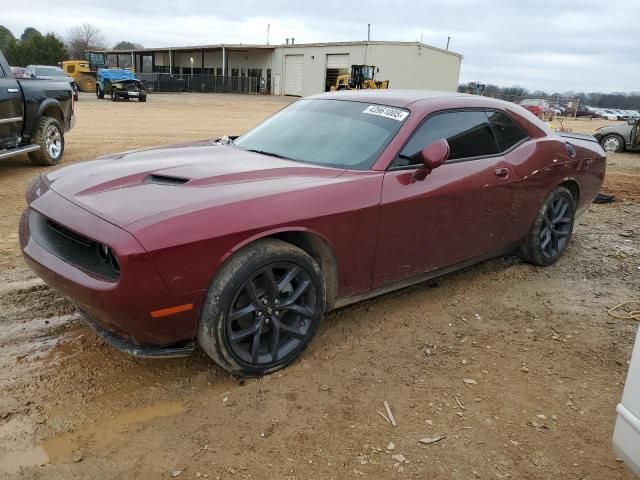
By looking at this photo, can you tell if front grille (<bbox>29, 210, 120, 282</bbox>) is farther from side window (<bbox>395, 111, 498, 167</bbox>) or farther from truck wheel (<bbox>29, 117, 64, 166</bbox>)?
truck wheel (<bbox>29, 117, 64, 166</bbox>)

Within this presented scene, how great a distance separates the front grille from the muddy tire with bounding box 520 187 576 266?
3.51m

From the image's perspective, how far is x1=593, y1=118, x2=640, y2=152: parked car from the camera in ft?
47.5

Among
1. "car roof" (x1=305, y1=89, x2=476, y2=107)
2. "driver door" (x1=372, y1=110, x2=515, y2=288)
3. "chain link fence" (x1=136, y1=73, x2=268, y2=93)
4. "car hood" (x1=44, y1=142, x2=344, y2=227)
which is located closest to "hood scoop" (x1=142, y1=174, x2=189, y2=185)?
"car hood" (x1=44, y1=142, x2=344, y2=227)

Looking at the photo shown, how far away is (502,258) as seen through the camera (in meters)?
5.11

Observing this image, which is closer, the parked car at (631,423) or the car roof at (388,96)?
the parked car at (631,423)

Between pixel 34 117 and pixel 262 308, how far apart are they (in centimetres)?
684

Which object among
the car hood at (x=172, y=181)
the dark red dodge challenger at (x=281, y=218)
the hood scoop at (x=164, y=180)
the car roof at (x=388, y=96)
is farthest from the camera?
the car roof at (x=388, y=96)


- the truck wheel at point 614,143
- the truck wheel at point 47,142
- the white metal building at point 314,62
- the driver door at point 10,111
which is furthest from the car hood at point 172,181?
the white metal building at point 314,62

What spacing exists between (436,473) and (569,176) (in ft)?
11.2

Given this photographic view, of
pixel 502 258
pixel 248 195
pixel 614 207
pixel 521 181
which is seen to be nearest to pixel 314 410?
pixel 248 195

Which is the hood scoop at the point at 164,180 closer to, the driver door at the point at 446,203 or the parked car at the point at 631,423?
the driver door at the point at 446,203

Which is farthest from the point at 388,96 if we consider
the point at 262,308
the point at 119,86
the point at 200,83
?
the point at 200,83

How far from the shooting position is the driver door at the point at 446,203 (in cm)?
339

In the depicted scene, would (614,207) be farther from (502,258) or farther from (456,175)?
(456,175)
